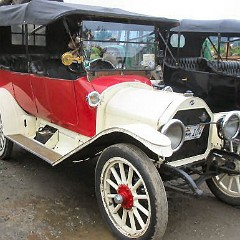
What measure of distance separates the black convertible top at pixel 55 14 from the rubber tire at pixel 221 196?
6.44 feet

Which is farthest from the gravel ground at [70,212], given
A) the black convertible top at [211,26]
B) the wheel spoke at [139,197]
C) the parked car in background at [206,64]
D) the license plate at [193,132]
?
the black convertible top at [211,26]

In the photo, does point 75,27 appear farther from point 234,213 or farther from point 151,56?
point 234,213

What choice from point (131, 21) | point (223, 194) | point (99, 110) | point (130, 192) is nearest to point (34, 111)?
point (99, 110)

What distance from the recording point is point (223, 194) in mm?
4223

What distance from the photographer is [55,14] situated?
3.86 m

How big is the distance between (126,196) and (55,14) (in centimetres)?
192

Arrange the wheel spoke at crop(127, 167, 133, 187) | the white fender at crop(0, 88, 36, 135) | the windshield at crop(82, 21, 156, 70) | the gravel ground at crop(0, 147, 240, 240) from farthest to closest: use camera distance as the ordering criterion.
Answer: the white fender at crop(0, 88, 36, 135) → the windshield at crop(82, 21, 156, 70) → the gravel ground at crop(0, 147, 240, 240) → the wheel spoke at crop(127, 167, 133, 187)

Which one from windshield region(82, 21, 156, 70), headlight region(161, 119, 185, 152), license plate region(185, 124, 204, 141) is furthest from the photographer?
windshield region(82, 21, 156, 70)

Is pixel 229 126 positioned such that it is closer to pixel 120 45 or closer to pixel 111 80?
pixel 111 80

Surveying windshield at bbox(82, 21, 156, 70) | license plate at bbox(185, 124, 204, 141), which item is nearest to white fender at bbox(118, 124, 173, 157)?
license plate at bbox(185, 124, 204, 141)

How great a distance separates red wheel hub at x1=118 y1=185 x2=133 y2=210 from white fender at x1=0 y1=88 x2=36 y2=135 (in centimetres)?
228

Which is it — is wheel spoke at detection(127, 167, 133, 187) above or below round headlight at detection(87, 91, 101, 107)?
below

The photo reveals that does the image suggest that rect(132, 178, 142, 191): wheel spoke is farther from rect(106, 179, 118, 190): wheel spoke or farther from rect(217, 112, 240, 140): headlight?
rect(217, 112, 240, 140): headlight

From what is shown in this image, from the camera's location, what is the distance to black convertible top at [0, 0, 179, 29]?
392 cm
